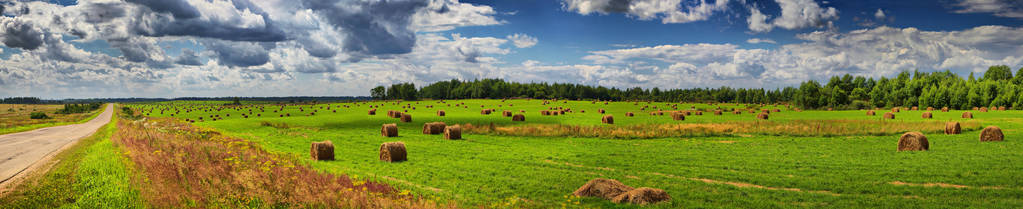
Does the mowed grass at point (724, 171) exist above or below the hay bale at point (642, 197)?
below

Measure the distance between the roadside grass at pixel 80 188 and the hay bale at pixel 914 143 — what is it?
3602 cm

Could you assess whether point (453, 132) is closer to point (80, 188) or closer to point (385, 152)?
point (385, 152)

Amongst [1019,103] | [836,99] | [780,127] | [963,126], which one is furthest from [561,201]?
[836,99]

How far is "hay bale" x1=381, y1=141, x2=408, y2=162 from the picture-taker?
24.4 metres

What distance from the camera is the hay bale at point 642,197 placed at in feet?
44.4

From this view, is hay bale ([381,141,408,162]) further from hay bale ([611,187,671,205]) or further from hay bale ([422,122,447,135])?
hay bale ([422,122,447,135])

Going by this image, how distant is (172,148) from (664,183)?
22301 mm

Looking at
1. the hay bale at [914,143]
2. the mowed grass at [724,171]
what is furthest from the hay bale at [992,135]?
the hay bale at [914,143]

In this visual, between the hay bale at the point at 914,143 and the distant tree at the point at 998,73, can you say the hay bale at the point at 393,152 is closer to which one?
the hay bale at the point at 914,143

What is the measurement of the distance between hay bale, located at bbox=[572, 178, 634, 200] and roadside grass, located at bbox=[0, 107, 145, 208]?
12.8 metres

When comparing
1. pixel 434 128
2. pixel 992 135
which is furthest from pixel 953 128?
pixel 434 128

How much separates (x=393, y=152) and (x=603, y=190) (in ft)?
43.8

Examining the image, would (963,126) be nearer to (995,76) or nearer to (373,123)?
(373,123)

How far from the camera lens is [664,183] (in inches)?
690
